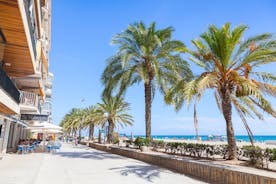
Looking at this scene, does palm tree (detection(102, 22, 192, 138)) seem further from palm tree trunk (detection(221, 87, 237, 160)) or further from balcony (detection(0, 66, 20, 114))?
balcony (detection(0, 66, 20, 114))

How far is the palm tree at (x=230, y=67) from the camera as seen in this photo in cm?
998

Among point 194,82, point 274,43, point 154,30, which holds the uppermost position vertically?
point 154,30

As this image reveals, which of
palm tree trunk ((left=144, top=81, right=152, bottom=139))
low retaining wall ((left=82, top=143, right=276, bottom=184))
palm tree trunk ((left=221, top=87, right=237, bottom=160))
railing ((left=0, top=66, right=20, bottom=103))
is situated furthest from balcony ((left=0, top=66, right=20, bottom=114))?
palm tree trunk ((left=221, top=87, right=237, bottom=160))

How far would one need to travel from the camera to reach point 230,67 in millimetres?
11117

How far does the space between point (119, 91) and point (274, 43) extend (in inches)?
454

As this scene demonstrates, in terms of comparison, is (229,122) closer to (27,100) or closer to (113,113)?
(27,100)

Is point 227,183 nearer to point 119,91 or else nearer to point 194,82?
point 194,82

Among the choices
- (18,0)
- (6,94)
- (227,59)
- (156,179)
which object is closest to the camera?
(18,0)

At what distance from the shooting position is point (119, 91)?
18.1 m

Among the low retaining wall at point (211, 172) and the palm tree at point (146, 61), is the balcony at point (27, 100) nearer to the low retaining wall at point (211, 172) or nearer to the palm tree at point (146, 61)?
the palm tree at point (146, 61)

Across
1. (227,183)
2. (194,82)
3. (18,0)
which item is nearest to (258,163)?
(227,183)

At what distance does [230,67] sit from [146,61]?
7.58 m

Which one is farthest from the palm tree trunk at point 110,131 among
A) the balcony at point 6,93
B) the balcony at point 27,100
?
the balcony at point 6,93

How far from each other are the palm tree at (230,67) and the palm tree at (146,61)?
4.69 m
